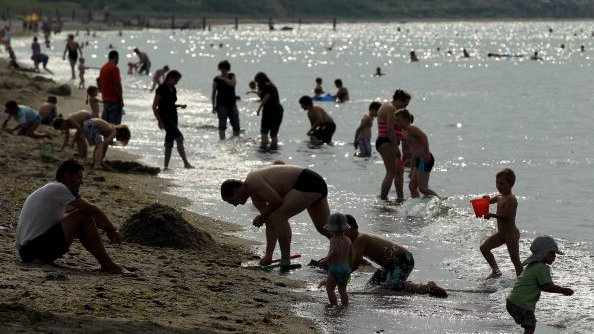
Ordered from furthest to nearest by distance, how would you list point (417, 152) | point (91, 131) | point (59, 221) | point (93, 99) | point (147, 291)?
1. point (93, 99)
2. point (91, 131)
3. point (417, 152)
4. point (59, 221)
5. point (147, 291)

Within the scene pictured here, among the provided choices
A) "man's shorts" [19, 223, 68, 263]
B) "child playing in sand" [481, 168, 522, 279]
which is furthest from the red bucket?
"man's shorts" [19, 223, 68, 263]

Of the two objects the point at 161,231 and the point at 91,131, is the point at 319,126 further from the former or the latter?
the point at 161,231

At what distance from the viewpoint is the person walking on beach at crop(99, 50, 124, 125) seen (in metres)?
18.9

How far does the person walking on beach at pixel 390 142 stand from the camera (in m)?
14.9

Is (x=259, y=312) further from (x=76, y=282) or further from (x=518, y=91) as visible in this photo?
(x=518, y=91)

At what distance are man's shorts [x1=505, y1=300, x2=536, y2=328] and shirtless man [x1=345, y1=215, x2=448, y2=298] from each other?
170 centimetres

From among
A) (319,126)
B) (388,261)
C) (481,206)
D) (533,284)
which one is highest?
(481,206)

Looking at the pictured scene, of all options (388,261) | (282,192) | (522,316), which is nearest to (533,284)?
(522,316)

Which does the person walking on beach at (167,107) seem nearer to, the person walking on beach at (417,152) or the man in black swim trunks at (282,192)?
the person walking on beach at (417,152)

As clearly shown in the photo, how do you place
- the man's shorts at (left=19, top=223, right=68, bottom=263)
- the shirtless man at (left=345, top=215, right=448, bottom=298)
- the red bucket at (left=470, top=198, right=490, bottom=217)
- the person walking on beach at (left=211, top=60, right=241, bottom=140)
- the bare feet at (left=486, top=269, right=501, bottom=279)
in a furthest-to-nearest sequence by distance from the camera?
the person walking on beach at (left=211, top=60, right=241, bottom=140) → the bare feet at (left=486, top=269, right=501, bottom=279) → the red bucket at (left=470, top=198, right=490, bottom=217) → the shirtless man at (left=345, top=215, right=448, bottom=298) → the man's shorts at (left=19, top=223, right=68, bottom=263)

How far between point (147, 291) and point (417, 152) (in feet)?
21.6

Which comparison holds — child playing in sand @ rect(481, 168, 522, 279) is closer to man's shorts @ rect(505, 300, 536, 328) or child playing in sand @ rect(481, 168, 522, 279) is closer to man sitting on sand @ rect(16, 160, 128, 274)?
man's shorts @ rect(505, 300, 536, 328)

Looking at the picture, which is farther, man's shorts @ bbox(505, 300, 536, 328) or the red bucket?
the red bucket

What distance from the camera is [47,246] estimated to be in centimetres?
923
